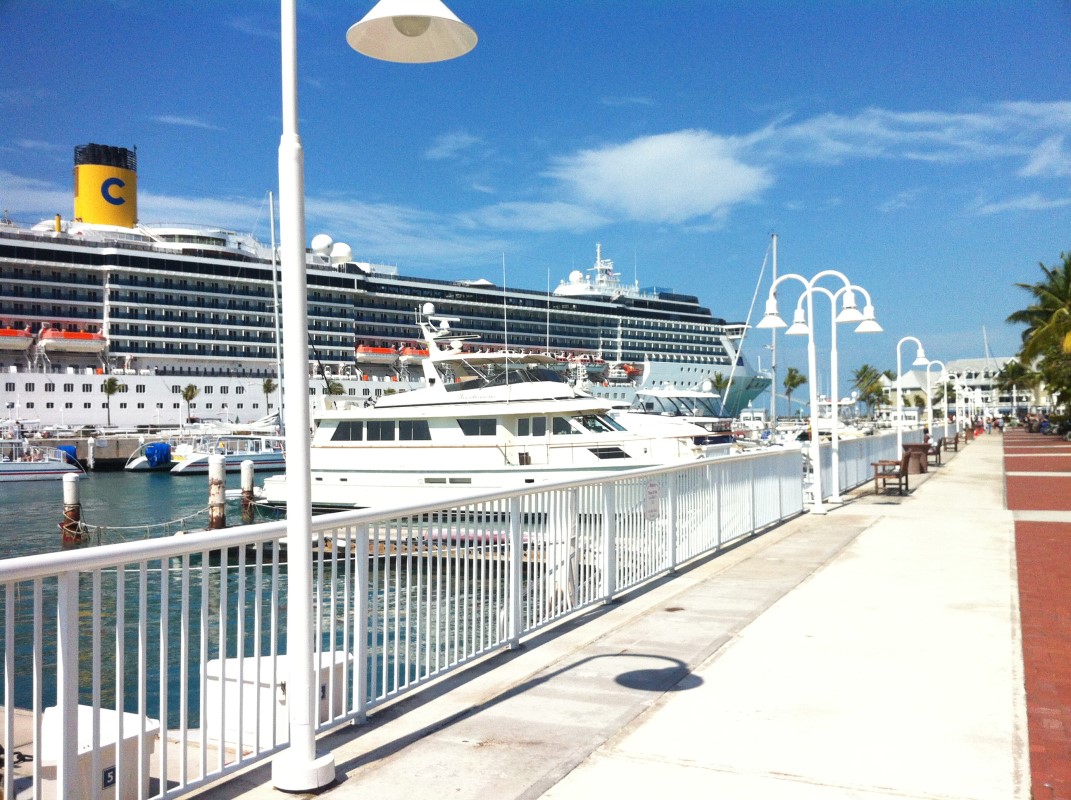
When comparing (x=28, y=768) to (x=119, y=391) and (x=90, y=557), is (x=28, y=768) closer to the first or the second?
(x=90, y=557)

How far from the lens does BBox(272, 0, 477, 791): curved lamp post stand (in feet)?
11.9

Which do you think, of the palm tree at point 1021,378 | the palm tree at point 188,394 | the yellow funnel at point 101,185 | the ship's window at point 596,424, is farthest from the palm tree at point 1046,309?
the yellow funnel at point 101,185

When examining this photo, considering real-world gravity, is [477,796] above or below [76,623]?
below

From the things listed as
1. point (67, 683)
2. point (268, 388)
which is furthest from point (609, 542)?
point (268, 388)

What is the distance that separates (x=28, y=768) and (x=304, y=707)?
141cm

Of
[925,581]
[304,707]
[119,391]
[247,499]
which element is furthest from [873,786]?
[119,391]

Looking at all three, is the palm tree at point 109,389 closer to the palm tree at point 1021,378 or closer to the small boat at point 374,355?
the small boat at point 374,355

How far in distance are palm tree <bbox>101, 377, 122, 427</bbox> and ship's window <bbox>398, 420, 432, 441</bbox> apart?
4940 cm

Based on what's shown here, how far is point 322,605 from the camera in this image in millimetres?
5707

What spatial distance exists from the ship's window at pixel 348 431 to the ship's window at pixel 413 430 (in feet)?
3.82

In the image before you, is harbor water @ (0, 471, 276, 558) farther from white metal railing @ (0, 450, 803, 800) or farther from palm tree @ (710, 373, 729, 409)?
palm tree @ (710, 373, 729, 409)

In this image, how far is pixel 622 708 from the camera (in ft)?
14.9

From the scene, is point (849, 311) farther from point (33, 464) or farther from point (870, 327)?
point (33, 464)

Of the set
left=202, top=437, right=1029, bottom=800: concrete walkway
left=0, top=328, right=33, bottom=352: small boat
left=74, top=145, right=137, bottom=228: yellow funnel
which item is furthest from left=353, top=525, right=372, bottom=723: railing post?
left=74, top=145, right=137, bottom=228: yellow funnel
